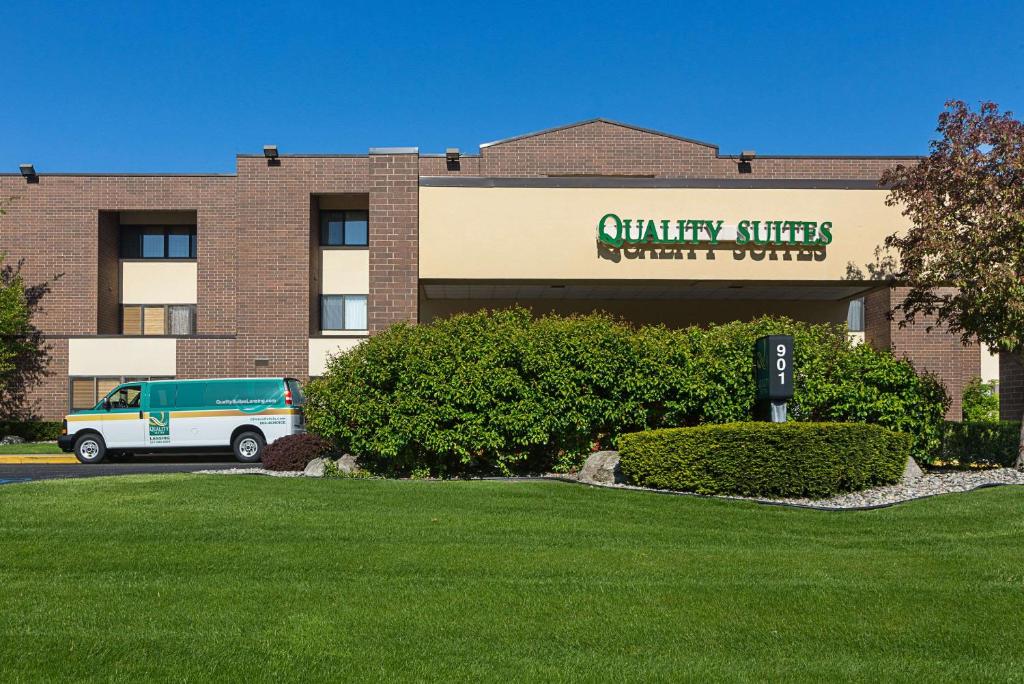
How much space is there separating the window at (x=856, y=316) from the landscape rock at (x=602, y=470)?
18.0 metres

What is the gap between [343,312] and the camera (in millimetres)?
28828

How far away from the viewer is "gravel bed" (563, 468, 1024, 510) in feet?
37.8

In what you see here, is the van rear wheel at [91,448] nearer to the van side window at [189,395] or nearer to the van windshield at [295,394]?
the van side window at [189,395]

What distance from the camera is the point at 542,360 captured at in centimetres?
1446

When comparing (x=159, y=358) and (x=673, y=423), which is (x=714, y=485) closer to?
(x=673, y=423)

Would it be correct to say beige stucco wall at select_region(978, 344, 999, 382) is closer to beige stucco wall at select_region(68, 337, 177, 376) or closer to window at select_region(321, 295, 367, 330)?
window at select_region(321, 295, 367, 330)

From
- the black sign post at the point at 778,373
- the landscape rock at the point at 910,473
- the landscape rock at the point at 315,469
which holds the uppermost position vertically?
the black sign post at the point at 778,373

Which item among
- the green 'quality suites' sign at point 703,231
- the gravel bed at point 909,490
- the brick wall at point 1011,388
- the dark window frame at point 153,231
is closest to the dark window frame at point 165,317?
the dark window frame at point 153,231

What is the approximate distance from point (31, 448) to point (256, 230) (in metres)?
8.90

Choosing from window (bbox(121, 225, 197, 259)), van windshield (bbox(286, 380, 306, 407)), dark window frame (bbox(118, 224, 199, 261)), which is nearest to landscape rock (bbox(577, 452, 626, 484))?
van windshield (bbox(286, 380, 306, 407))

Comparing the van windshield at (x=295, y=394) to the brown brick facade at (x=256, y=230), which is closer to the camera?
the van windshield at (x=295, y=394)

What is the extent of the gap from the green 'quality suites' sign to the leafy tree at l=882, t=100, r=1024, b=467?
13.6 ft

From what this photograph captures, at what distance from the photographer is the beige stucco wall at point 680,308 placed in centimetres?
2439

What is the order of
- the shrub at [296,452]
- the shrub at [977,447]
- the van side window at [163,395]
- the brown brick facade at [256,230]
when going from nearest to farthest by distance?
the shrub at [296,452] → the shrub at [977,447] → the van side window at [163,395] → the brown brick facade at [256,230]
